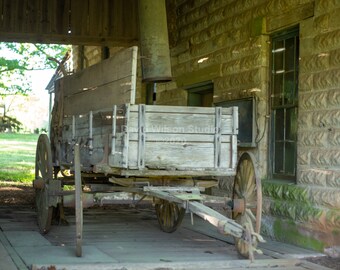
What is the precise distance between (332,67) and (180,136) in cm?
220

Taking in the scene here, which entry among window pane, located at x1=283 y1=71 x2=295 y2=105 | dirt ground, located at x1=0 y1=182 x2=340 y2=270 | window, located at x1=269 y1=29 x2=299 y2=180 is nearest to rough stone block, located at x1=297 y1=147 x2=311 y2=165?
window, located at x1=269 y1=29 x2=299 y2=180

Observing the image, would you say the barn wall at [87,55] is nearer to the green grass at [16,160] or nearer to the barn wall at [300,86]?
the green grass at [16,160]

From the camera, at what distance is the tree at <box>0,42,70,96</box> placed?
24.2 meters

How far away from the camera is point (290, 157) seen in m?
8.05

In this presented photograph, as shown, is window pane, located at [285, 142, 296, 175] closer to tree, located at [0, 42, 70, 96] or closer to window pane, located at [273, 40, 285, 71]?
window pane, located at [273, 40, 285, 71]

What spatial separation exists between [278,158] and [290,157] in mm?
318

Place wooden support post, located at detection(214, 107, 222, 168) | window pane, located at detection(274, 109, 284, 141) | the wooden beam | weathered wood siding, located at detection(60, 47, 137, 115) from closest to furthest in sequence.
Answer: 1. weathered wood siding, located at detection(60, 47, 137, 115)
2. wooden support post, located at detection(214, 107, 222, 168)
3. the wooden beam
4. window pane, located at detection(274, 109, 284, 141)

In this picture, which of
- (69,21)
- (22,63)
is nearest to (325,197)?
(69,21)

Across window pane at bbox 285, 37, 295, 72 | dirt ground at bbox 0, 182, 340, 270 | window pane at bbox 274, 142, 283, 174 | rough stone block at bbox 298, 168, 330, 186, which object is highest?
window pane at bbox 285, 37, 295, 72

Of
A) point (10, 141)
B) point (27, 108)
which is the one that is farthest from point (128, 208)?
point (27, 108)

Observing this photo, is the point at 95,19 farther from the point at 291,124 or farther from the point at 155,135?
the point at 155,135

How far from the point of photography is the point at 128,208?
11531mm

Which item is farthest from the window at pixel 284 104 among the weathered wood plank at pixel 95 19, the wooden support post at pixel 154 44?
the weathered wood plank at pixel 95 19

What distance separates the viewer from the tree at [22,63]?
24.2m
